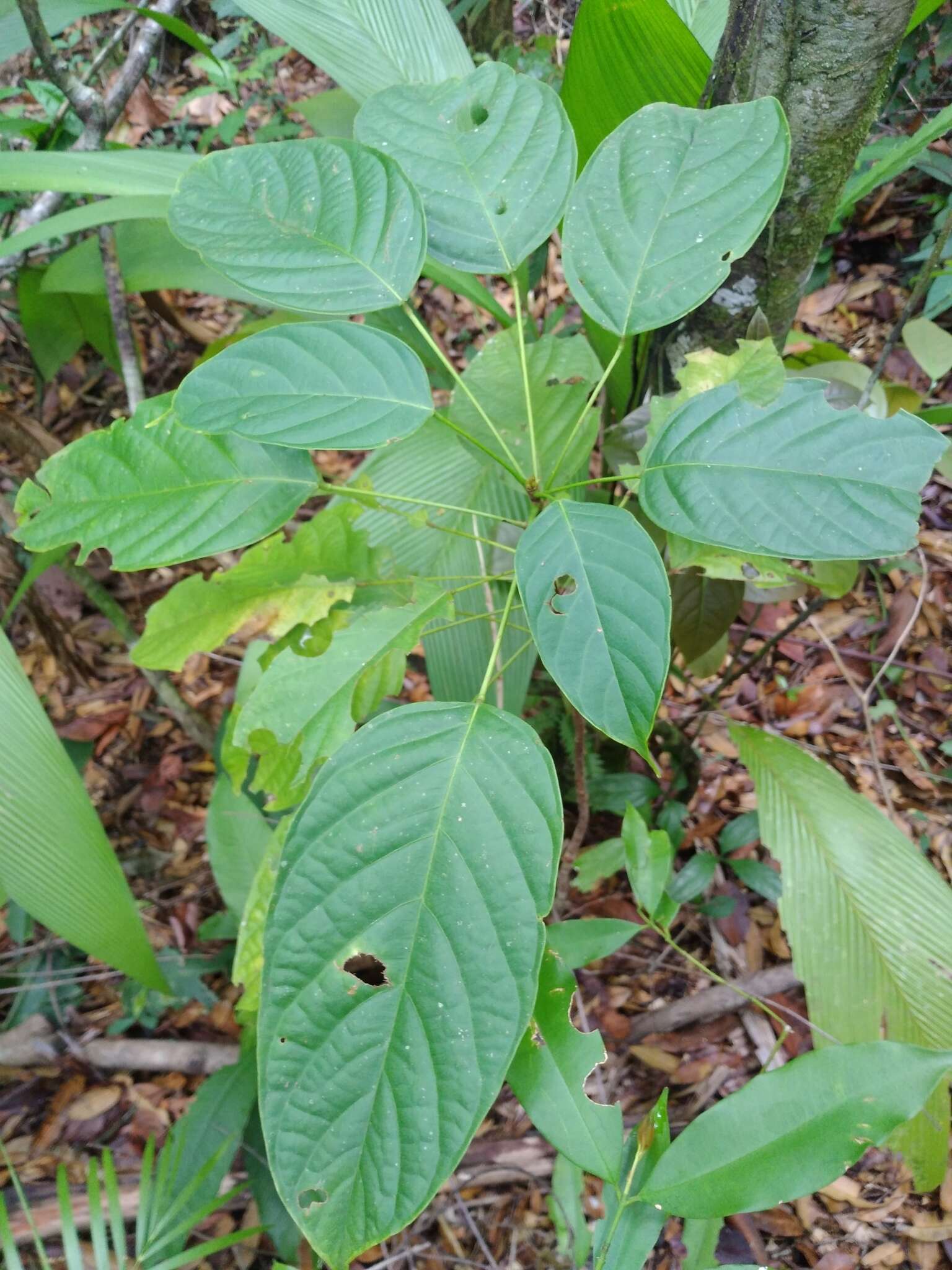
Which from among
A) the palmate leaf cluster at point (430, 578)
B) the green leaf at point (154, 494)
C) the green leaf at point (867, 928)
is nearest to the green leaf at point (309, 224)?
the palmate leaf cluster at point (430, 578)

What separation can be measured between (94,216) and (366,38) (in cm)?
41

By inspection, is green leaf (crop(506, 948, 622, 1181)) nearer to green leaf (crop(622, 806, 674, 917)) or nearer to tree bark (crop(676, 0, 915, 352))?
green leaf (crop(622, 806, 674, 917))

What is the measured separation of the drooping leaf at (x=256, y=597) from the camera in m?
0.77

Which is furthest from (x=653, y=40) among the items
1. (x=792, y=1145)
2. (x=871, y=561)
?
(x=871, y=561)

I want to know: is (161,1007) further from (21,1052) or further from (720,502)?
(720,502)

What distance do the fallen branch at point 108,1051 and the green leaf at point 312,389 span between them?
44.8 inches

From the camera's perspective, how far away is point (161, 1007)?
4.46 feet

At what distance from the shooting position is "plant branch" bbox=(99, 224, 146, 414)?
1.05m

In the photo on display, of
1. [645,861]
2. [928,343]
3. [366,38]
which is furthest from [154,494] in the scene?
[928,343]

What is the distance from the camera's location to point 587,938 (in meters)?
0.87

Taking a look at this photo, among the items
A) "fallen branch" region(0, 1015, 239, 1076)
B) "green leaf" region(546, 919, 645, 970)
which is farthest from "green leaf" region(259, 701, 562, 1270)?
"fallen branch" region(0, 1015, 239, 1076)

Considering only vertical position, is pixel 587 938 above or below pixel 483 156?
below

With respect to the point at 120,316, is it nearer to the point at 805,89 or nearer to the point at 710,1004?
the point at 805,89

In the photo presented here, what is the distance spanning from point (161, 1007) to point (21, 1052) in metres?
0.24
